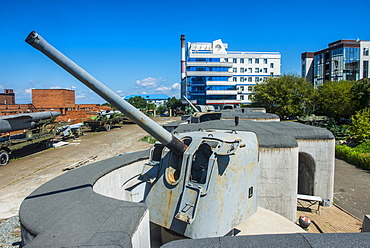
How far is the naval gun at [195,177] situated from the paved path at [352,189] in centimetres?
584

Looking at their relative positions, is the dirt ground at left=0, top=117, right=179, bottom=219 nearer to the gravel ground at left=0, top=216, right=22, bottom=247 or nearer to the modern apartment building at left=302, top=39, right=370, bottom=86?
the gravel ground at left=0, top=216, right=22, bottom=247

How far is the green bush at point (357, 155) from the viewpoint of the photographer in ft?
46.3

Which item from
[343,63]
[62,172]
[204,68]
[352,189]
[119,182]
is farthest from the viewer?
[204,68]

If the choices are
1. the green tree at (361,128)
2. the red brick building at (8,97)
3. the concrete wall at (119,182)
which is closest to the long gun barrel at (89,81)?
the concrete wall at (119,182)

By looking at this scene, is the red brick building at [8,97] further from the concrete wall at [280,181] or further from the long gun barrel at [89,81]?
the long gun barrel at [89,81]

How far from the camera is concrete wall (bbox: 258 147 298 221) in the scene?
310 inches

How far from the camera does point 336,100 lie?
2830cm

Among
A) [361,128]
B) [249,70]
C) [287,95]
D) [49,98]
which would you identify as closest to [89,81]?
[361,128]

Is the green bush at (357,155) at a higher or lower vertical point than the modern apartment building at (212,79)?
lower

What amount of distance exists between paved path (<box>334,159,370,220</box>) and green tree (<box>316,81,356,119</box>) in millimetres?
15236

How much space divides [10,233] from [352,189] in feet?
39.4

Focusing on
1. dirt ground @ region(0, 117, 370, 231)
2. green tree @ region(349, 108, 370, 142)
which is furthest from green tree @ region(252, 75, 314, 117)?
dirt ground @ region(0, 117, 370, 231)

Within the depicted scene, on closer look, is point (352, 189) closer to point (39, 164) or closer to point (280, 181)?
point (280, 181)

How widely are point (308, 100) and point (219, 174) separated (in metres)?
30.3
